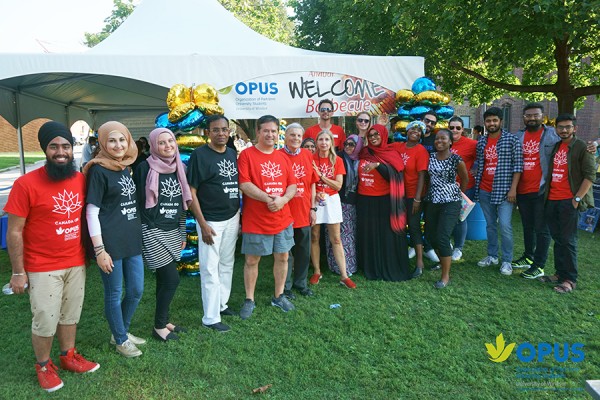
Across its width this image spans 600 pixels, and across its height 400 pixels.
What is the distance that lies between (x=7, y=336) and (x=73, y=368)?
1075 mm

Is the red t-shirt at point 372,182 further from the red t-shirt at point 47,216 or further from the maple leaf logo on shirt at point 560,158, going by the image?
the red t-shirt at point 47,216

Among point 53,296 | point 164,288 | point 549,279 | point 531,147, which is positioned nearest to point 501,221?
point 549,279

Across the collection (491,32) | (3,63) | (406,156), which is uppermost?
(491,32)

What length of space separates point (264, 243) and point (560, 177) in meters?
3.25

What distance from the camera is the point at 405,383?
288cm

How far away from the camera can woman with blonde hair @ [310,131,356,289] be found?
454 cm

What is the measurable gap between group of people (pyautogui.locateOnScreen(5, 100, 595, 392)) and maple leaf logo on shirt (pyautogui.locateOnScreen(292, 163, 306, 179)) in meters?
0.02

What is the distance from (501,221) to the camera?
5215 millimetres

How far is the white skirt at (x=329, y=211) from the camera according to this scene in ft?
15.2

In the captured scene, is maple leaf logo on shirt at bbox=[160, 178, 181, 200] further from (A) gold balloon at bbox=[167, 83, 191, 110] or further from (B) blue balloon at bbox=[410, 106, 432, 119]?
(B) blue balloon at bbox=[410, 106, 432, 119]

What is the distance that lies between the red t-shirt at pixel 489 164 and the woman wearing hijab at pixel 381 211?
119cm

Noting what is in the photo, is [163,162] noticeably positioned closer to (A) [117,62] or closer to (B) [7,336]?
(B) [7,336]

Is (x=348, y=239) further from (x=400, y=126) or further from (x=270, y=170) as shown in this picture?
(x=400, y=126)

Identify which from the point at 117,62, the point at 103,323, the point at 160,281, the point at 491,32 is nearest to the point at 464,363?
the point at 160,281
